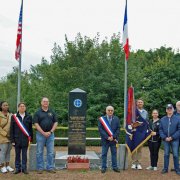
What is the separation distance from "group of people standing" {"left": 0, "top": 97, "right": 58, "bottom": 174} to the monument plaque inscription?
4.19 ft

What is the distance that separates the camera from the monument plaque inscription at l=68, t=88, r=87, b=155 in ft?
33.4

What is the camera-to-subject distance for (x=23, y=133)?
856cm

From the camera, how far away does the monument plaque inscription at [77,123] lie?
1017 centimetres

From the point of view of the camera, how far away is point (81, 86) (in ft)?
67.6

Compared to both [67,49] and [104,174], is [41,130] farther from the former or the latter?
[67,49]

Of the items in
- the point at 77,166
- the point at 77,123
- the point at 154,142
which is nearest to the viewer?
the point at 77,166

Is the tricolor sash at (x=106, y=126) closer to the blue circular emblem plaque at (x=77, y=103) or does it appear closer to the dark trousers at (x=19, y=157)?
the blue circular emblem plaque at (x=77, y=103)

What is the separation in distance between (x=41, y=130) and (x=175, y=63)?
19.0 metres

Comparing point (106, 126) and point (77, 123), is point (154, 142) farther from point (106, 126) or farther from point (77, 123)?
point (77, 123)

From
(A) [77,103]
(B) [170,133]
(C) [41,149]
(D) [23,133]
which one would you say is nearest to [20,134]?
(D) [23,133]

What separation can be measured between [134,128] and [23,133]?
292 centimetres

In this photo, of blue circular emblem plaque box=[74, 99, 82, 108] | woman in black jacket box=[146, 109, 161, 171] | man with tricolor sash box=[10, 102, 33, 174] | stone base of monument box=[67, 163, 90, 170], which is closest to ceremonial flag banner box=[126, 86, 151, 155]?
woman in black jacket box=[146, 109, 161, 171]

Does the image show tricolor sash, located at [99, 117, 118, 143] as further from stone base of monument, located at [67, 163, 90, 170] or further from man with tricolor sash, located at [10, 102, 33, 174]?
man with tricolor sash, located at [10, 102, 33, 174]

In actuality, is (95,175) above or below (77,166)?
below
